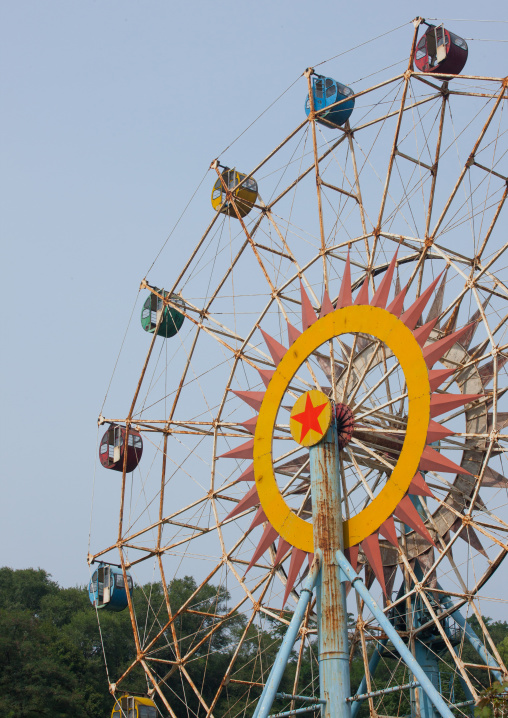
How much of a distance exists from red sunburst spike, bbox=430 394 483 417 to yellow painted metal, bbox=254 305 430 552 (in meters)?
0.10

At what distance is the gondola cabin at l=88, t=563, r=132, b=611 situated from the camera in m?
22.7

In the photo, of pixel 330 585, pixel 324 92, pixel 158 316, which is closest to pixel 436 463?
pixel 330 585

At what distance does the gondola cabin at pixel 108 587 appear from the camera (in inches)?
892

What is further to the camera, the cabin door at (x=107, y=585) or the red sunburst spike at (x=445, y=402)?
the cabin door at (x=107, y=585)

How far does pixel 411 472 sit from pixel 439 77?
28.6 feet

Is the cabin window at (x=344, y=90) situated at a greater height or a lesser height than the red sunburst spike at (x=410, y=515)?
greater

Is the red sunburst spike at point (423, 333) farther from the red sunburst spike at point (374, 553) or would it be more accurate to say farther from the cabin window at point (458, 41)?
the cabin window at point (458, 41)

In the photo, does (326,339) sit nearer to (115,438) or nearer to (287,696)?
(287,696)

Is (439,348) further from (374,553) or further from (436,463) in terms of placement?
(374,553)

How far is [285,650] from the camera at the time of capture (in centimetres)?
1445

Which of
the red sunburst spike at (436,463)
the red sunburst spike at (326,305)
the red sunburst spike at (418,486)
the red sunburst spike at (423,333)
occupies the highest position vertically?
the red sunburst spike at (326,305)

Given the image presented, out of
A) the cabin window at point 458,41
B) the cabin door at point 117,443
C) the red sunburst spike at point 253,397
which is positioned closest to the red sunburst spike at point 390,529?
the red sunburst spike at point 253,397

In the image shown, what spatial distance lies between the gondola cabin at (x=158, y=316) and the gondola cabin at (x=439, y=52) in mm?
9043

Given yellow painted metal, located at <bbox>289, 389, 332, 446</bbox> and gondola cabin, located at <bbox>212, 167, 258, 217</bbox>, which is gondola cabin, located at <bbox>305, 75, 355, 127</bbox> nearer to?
gondola cabin, located at <bbox>212, 167, 258, 217</bbox>
